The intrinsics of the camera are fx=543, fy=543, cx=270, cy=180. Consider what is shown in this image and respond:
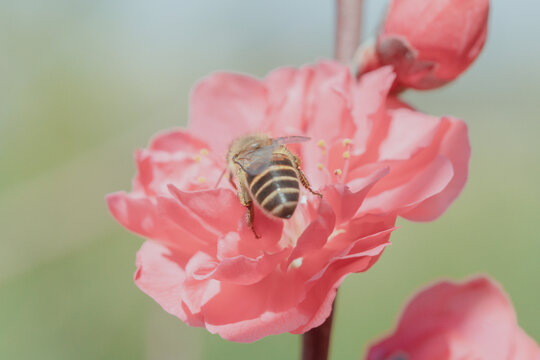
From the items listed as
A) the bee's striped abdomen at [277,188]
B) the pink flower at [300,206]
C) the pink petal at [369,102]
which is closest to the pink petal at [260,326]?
the pink flower at [300,206]

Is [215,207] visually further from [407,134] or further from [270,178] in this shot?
[407,134]

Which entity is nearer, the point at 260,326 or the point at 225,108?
the point at 260,326

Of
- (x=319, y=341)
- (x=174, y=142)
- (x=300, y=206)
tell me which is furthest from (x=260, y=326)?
(x=174, y=142)

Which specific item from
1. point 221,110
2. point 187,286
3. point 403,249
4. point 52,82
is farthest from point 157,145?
point 52,82

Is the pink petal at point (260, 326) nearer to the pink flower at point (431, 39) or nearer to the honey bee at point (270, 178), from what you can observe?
the honey bee at point (270, 178)

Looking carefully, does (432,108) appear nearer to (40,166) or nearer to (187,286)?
(40,166)

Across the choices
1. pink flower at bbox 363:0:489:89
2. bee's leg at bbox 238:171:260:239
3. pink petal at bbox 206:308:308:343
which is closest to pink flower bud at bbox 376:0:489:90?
pink flower at bbox 363:0:489:89
